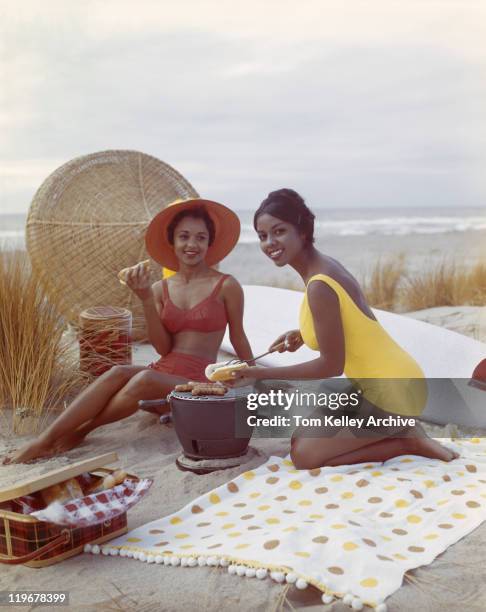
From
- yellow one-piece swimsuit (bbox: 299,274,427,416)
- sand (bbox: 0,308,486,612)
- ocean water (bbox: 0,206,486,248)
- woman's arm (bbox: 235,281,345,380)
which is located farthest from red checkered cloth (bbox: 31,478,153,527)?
ocean water (bbox: 0,206,486,248)

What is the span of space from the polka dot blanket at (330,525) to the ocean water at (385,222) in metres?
16.4

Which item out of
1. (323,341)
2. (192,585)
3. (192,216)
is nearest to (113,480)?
(192,585)

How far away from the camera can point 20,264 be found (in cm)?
362

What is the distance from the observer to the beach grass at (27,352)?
134 inches

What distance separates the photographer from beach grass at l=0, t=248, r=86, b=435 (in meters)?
3.40

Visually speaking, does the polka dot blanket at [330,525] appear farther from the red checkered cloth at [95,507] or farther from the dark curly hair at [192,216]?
the dark curly hair at [192,216]

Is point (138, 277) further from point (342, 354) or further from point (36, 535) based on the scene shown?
point (36, 535)

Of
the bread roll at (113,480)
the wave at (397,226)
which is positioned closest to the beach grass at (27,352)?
the bread roll at (113,480)

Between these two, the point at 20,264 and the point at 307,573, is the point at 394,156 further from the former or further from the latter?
the point at 307,573

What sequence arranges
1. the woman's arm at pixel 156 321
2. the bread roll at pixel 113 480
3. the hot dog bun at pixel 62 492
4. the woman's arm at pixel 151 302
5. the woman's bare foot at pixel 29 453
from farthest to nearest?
the woman's arm at pixel 156 321
the woman's arm at pixel 151 302
the woman's bare foot at pixel 29 453
the bread roll at pixel 113 480
the hot dog bun at pixel 62 492

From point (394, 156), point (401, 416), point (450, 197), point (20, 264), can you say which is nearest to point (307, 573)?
point (401, 416)

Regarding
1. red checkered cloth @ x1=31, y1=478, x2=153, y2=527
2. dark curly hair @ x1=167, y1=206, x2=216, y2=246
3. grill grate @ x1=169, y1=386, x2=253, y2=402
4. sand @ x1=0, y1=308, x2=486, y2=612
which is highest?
dark curly hair @ x1=167, y1=206, x2=216, y2=246

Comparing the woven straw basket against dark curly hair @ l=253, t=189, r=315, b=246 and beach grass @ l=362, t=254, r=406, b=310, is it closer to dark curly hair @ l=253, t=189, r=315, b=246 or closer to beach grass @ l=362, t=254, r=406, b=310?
beach grass @ l=362, t=254, r=406, b=310

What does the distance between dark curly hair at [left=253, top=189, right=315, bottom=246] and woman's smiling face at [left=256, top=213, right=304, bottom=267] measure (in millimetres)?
17
